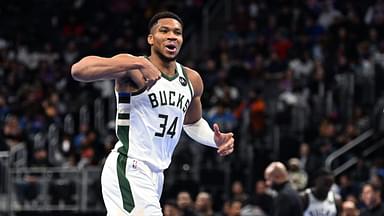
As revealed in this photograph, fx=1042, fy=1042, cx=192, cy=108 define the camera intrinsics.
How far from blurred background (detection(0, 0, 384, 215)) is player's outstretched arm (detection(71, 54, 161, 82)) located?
24.5ft

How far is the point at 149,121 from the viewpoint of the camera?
908cm

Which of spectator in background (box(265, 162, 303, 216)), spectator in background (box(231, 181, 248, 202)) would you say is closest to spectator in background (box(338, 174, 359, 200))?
spectator in background (box(231, 181, 248, 202))

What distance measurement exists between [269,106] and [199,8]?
7354 millimetres

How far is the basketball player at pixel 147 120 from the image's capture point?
350 inches

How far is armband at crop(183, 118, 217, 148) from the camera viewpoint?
9797 millimetres

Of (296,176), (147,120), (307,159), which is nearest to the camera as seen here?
(147,120)

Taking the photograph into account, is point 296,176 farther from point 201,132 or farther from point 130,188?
point 130,188

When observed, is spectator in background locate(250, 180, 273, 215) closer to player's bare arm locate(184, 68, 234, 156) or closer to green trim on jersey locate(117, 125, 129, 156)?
player's bare arm locate(184, 68, 234, 156)

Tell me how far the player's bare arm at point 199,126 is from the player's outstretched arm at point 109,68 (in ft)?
2.95

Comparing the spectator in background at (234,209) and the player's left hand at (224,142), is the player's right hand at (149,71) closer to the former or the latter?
the player's left hand at (224,142)

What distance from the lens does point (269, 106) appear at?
77.0ft

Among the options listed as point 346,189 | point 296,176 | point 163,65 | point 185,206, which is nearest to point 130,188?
point 163,65

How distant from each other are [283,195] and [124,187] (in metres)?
4.19

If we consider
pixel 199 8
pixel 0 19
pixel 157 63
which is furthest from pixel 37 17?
pixel 157 63
